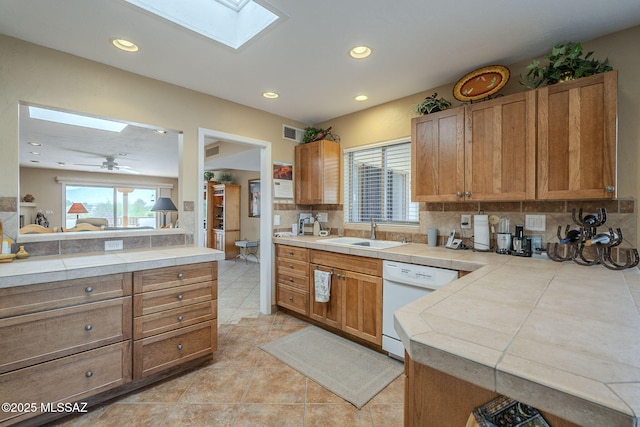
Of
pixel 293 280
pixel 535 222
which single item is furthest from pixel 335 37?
pixel 293 280

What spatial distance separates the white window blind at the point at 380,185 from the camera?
3.02 meters

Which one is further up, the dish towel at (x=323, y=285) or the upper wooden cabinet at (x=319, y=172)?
the upper wooden cabinet at (x=319, y=172)

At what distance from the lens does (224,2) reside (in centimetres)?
191

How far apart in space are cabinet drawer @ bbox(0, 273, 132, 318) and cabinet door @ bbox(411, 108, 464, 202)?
96.6 inches

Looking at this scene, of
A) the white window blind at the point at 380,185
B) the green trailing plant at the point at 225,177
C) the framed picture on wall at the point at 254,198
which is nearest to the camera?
the white window blind at the point at 380,185

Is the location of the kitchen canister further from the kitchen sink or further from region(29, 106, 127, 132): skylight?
region(29, 106, 127, 132): skylight

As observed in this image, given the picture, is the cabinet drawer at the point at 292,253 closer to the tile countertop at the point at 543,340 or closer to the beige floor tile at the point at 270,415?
the beige floor tile at the point at 270,415

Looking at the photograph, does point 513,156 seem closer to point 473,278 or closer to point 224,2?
point 473,278

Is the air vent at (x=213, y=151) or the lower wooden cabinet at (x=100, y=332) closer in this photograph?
the lower wooden cabinet at (x=100, y=332)

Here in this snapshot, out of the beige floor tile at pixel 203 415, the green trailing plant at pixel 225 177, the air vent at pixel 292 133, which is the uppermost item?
the air vent at pixel 292 133

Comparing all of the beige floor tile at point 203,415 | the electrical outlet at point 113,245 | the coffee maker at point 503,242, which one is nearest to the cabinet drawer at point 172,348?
the beige floor tile at point 203,415

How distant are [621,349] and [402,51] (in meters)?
2.08

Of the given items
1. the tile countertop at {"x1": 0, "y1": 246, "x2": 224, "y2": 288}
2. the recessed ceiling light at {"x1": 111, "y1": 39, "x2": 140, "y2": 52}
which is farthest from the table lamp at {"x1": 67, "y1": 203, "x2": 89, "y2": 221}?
the recessed ceiling light at {"x1": 111, "y1": 39, "x2": 140, "y2": 52}

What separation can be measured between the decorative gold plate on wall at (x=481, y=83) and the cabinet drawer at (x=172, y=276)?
254cm
